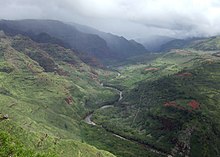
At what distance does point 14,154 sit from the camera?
18575cm

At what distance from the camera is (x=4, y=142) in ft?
640

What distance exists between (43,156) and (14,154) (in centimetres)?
1525

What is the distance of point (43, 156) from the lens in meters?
193

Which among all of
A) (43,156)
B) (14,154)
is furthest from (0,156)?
(43,156)

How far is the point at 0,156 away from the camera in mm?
180500

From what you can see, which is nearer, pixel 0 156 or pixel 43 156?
pixel 0 156

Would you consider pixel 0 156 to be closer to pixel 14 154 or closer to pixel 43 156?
pixel 14 154

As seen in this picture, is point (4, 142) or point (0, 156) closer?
point (0, 156)

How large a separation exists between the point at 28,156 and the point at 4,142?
62.7ft

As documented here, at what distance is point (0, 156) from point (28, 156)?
43.2 feet

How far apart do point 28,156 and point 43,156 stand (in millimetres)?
11033

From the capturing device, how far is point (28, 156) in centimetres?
18412

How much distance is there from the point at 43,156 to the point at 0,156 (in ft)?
74.0
